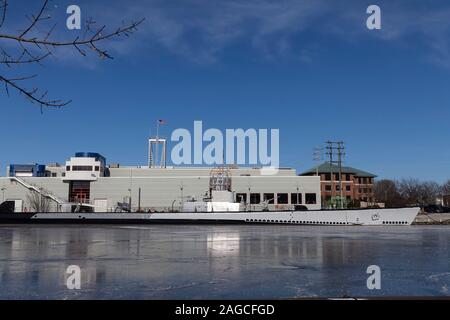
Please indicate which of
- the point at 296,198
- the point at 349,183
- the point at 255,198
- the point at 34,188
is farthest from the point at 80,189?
the point at 349,183

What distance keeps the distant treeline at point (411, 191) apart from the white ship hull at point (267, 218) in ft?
270

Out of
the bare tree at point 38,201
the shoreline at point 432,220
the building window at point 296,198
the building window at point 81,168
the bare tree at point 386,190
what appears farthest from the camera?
the bare tree at point 386,190

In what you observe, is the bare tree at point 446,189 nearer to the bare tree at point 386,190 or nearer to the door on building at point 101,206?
the bare tree at point 386,190

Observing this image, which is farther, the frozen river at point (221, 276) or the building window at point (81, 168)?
the building window at point (81, 168)

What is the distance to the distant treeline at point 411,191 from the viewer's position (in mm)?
133925

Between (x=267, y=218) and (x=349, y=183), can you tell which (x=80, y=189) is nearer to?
(x=267, y=218)

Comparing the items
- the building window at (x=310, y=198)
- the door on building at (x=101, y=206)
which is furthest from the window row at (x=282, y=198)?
the door on building at (x=101, y=206)

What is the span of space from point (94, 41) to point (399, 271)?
7.31 meters

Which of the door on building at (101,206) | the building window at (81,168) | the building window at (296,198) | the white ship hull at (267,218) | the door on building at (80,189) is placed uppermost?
the building window at (81,168)

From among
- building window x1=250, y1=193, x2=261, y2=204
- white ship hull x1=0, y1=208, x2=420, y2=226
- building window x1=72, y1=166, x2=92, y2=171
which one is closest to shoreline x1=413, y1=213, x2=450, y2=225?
white ship hull x1=0, y1=208, x2=420, y2=226

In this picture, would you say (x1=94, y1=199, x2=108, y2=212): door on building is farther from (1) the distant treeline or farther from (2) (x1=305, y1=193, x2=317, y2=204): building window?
(1) the distant treeline
